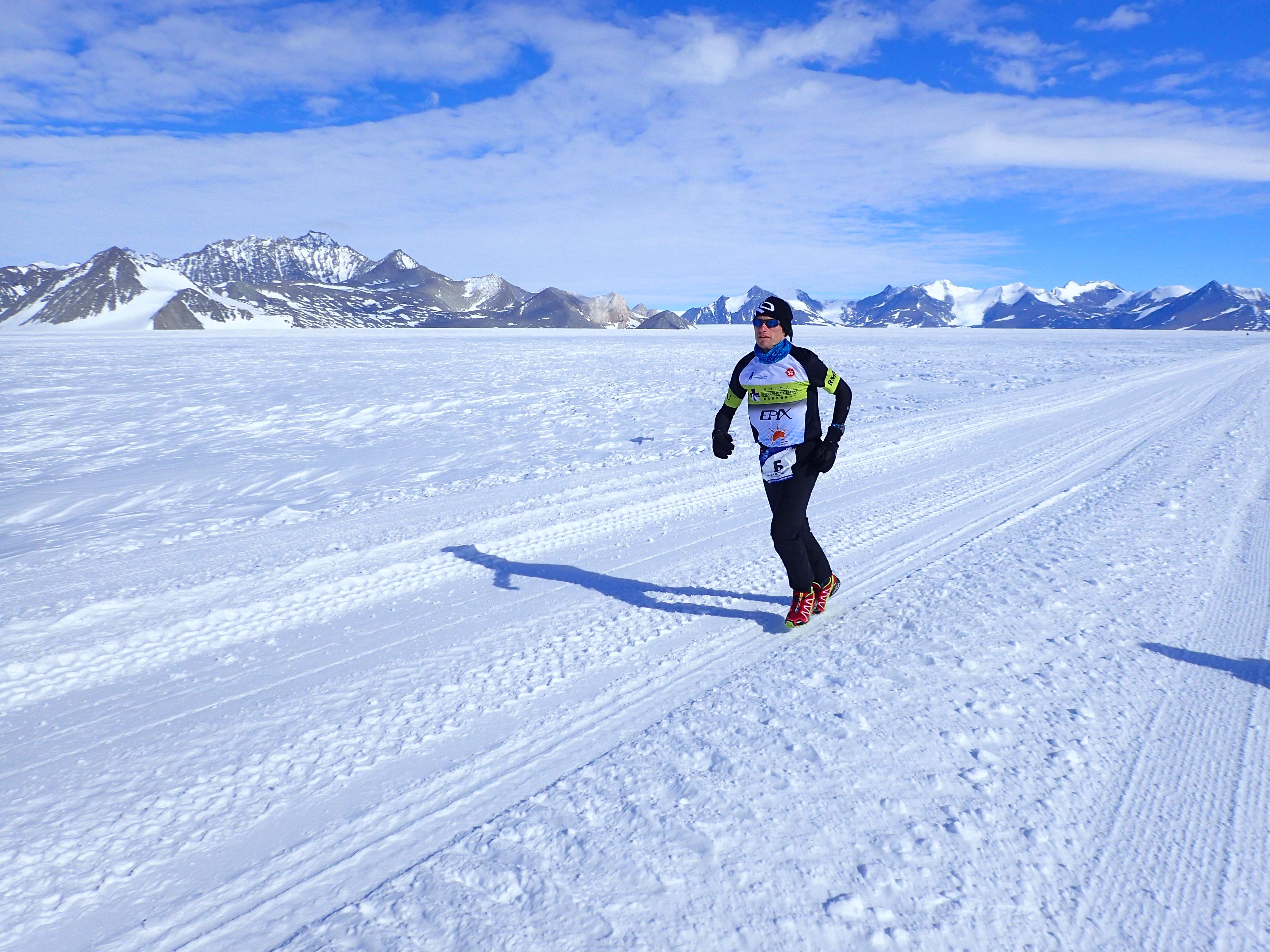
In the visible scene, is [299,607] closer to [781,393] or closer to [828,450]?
[781,393]

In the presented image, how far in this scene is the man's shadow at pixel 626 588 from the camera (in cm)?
466

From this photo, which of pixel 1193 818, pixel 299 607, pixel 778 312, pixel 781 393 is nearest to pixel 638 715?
pixel 781 393

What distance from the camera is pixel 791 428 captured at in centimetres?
444

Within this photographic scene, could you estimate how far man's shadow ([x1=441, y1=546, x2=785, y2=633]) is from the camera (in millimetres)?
4664

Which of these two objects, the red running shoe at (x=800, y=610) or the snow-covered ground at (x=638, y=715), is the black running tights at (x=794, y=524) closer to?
the red running shoe at (x=800, y=610)

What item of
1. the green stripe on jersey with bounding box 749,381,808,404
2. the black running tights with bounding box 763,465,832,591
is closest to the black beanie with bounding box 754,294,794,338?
the green stripe on jersey with bounding box 749,381,808,404

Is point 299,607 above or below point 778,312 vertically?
below

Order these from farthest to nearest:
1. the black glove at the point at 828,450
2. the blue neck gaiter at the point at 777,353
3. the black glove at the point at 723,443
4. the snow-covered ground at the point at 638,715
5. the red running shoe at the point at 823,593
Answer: the black glove at the point at 723,443 < the red running shoe at the point at 823,593 < the blue neck gaiter at the point at 777,353 < the black glove at the point at 828,450 < the snow-covered ground at the point at 638,715

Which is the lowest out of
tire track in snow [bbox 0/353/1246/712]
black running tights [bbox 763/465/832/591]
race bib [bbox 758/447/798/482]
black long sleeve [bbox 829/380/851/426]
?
tire track in snow [bbox 0/353/1246/712]

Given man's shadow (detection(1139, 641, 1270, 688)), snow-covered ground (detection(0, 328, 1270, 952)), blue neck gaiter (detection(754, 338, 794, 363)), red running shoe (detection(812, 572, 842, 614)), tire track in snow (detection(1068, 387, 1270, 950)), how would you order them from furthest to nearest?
red running shoe (detection(812, 572, 842, 614)) → blue neck gaiter (detection(754, 338, 794, 363)) → man's shadow (detection(1139, 641, 1270, 688)) → snow-covered ground (detection(0, 328, 1270, 952)) → tire track in snow (detection(1068, 387, 1270, 950))

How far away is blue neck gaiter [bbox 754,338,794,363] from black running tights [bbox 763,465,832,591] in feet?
2.14

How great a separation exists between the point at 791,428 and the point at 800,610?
110 cm

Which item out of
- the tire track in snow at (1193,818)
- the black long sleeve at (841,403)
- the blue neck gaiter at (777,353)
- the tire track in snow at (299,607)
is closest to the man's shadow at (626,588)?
the tire track in snow at (299,607)

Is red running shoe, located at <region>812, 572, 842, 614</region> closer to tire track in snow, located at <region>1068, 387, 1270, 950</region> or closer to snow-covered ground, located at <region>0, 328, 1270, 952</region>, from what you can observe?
snow-covered ground, located at <region>0, 328, 1270, 952</region>
